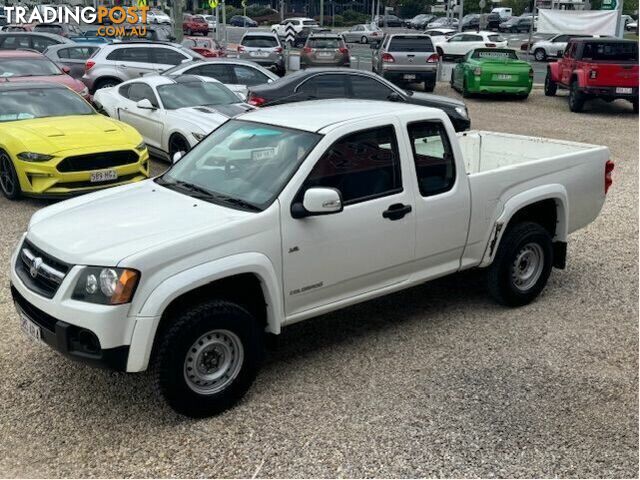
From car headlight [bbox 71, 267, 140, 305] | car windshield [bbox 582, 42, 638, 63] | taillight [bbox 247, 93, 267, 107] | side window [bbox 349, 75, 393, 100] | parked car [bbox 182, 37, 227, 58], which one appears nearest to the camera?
car headlight [bbox 71, 267, 140, 305]

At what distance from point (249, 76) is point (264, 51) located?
8.93 m

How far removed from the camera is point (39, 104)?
9.71 meters

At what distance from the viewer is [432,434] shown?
13.0 ft

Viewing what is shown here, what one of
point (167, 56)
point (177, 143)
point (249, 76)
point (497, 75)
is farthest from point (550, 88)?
point (177, 143)

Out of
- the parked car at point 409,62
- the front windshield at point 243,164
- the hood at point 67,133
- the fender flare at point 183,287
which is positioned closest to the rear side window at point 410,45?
the parked car at point 409,62

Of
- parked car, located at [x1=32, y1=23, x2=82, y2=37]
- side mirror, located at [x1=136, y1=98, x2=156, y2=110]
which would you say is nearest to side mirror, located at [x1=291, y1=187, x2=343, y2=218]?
side mirror, located at [x1=136, y1=98, x2=156, y2=110]

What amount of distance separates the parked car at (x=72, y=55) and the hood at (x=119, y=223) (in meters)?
15.1

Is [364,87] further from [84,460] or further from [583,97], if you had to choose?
[84,460]

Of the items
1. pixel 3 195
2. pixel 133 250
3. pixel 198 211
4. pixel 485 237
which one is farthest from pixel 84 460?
pixel 3 195

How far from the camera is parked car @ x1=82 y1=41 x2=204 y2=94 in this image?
16.7m

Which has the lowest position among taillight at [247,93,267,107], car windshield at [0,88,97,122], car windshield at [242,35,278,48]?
taillight at [247,93,267,107]

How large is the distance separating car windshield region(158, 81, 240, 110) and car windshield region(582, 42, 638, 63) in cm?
1047

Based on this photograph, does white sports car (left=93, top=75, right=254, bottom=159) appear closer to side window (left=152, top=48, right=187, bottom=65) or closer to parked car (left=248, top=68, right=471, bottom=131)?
parked car (left=248, top=68, right=471, bottom=131)

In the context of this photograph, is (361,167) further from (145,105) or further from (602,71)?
(602,71)
